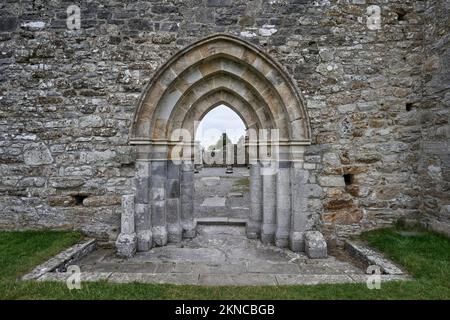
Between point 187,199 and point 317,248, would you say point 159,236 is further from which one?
point 317,248

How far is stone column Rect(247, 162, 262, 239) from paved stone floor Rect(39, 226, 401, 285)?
19 centimetres

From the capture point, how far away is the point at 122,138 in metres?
4.37

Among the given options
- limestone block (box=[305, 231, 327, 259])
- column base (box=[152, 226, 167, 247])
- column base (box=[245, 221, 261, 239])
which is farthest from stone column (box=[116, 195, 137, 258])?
limestone block (box=[305, 231, 327, 259])

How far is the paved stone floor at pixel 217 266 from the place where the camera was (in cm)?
307

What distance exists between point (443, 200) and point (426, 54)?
2.34 meters

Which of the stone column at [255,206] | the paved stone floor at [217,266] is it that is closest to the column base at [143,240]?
the paved stone floor at [217,266]

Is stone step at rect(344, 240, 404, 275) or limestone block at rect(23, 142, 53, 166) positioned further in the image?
limestone block at rect(23, 142, 53, 166)

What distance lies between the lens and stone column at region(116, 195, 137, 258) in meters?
4.09

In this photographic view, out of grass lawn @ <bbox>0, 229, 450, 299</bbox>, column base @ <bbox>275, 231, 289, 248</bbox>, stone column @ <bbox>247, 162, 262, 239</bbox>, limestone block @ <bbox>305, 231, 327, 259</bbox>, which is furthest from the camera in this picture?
stone column @ <bbox>247, 162, 262, 239</bbox>

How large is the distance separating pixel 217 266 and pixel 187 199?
1.54 m

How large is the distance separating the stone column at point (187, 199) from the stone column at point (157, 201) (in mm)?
448

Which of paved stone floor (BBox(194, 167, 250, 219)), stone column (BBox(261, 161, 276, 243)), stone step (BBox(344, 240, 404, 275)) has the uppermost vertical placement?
stone column (BBox(261, 161, 276, 243))

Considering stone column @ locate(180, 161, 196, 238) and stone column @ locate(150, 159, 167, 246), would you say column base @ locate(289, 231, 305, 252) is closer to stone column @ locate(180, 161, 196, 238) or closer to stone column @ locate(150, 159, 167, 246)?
stone column @ locate(180, 161, 196, 238)

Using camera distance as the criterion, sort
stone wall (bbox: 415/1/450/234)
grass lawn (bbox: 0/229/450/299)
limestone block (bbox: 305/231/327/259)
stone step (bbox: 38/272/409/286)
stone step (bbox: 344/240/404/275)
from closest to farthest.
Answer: grass lawn (bbox: 0/229/450/299), stone step (bbox: 38/272/409/286), stone step (bbox: 344/240/404/275), stone wall (bbox: 415/1/450/234), limestone block (bbox: 305/231/327/259)
